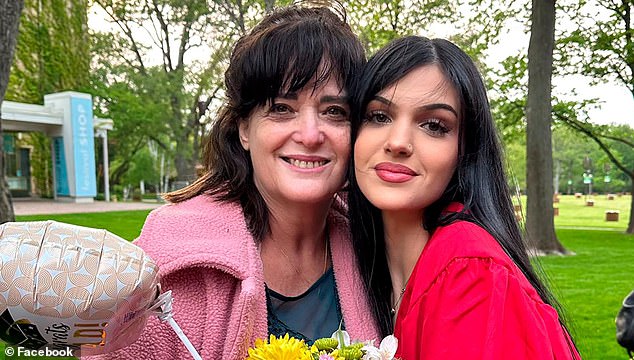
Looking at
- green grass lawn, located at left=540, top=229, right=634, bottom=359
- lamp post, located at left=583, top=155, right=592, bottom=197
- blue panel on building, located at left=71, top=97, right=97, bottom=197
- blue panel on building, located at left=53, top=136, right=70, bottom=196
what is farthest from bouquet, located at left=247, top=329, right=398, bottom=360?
lamp post, located at left=583, top=155, right=592, bottom=197

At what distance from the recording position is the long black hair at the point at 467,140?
5.19 ft

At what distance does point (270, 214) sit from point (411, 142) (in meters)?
0.64

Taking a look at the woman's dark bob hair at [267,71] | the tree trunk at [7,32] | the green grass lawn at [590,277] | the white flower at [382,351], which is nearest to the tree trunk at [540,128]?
the green grass lawn at [590,277]

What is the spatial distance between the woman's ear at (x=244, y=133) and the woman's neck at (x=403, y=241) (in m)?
0.51

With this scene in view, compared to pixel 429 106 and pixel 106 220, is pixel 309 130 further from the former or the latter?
pixel 106 220

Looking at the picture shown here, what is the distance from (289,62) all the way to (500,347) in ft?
3.21

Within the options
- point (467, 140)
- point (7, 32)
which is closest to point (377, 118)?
point (467, 140)

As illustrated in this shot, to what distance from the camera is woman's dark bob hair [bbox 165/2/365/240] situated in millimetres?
1796

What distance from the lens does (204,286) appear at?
5.35 feet

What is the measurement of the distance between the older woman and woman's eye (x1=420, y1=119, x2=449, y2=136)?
11.4 inches

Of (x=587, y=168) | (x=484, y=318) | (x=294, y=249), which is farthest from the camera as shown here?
(x=587, y=168)

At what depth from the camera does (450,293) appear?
1312 mm

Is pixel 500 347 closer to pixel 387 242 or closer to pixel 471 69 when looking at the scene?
pixel 387 242

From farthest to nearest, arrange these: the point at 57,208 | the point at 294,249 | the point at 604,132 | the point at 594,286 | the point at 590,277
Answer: the point at 57,208 → the point at 604,132 → the point at 590,277 → the point at 594,286 → the point at 294,249
